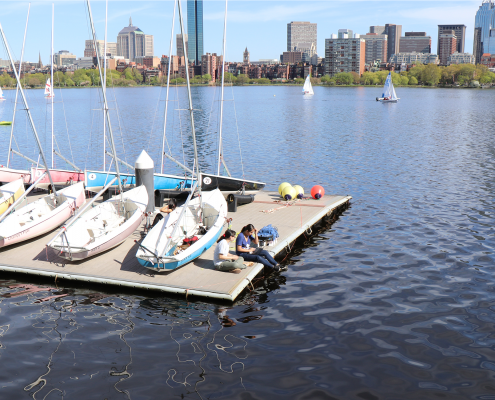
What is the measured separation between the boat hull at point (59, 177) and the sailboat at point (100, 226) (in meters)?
7.67

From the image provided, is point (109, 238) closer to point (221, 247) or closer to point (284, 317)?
point (221, 247)

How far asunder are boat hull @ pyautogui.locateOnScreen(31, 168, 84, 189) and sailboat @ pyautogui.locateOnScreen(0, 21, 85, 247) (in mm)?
3812

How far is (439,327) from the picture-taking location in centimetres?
1448

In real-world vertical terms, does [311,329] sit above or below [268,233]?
below

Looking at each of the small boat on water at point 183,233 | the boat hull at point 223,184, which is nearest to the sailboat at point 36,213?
the small boat on water at point 183,233

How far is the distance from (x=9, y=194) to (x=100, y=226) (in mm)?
7014

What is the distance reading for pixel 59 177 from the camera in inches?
1171

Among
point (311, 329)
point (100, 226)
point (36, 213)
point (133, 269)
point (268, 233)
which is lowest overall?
point (311, 329)

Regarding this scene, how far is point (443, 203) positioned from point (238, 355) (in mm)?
19497

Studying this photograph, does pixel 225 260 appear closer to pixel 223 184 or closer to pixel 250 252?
pixel 250 252

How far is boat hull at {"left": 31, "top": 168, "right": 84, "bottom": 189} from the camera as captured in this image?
28.1m

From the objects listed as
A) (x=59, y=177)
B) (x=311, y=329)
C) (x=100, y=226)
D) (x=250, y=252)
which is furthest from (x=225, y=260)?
(x=59, y=177)

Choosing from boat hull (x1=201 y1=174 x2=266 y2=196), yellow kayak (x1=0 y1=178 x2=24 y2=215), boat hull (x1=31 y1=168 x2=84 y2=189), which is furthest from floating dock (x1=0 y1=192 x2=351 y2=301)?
boat hull (x1=31 y1=168 x2=84 y2=189)

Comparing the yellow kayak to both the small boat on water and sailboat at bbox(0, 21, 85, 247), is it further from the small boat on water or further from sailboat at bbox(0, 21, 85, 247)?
the small boat on water
